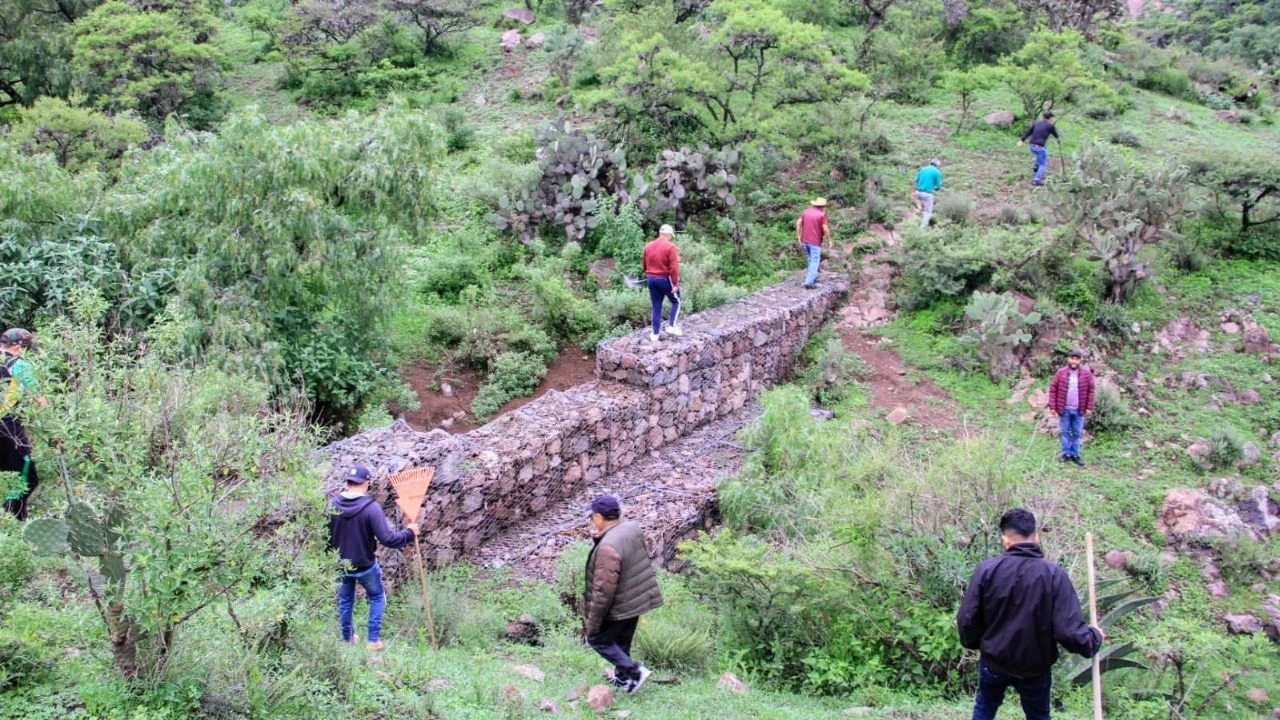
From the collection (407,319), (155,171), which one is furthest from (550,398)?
(155,171)

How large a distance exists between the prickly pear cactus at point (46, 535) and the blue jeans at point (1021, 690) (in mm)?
4576

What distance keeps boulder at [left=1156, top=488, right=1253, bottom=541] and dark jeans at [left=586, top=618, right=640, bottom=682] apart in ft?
21.3

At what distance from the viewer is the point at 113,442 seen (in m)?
4.37

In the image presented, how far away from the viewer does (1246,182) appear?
46.2 ft

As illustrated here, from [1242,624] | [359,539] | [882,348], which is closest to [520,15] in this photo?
[882,348]

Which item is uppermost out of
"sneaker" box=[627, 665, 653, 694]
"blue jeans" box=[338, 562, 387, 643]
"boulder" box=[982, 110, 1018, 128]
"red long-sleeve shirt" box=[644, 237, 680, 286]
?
"boulder" box=[982, 110, 1018, 128]

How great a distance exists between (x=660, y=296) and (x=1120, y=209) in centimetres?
697

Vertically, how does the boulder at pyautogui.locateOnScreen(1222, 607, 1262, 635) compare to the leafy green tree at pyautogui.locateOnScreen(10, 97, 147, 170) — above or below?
below

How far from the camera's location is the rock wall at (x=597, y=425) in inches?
325

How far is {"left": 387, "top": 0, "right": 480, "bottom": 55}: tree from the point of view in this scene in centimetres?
2288

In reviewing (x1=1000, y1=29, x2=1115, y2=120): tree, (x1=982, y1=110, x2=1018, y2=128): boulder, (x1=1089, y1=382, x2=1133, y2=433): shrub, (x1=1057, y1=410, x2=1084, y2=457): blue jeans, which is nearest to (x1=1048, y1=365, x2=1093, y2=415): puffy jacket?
(x1=1057, y1=410, x2=1084, y2=457): blue jeans

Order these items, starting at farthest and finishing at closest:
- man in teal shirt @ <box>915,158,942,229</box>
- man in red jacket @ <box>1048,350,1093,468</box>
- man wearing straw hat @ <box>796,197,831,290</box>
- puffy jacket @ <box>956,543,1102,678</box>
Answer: man in teal shirt @ <box>915,158,942,229</box> → man wearing straw hat @ <box>796,197,831,290</box> → man in red jacket @ <box>1048,350,1093,468</box> → puffy jacket @ <box>956,543,1102,678</box>

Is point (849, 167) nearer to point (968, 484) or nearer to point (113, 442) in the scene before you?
point (968, 484)

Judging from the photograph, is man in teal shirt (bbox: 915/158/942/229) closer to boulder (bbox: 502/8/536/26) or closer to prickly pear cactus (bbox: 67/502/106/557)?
prickly pear cactus (bbox: 67/502/106/557)
